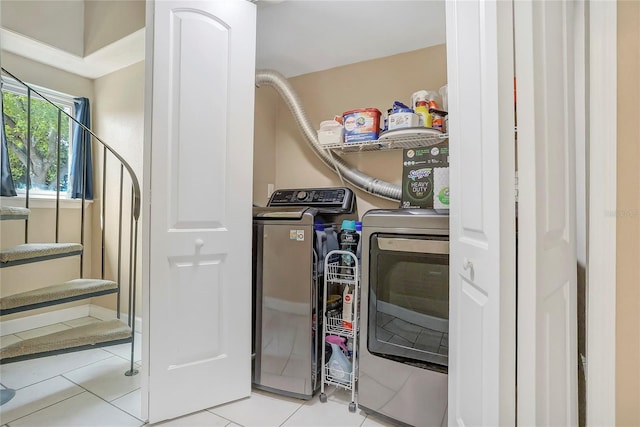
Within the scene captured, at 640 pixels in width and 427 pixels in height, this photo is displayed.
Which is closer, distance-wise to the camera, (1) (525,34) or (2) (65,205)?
(1) (525,34)

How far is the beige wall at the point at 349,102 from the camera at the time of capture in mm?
2150

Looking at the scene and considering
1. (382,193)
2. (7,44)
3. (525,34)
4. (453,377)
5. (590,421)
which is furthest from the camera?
(7,44)

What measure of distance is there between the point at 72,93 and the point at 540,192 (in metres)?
3.61

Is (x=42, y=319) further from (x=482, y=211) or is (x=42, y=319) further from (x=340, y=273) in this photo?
(x=482, y=211)

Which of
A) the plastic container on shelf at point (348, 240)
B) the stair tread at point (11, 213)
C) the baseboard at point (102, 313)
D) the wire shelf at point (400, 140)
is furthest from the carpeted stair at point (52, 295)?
the wire shelf at point (400, 140)

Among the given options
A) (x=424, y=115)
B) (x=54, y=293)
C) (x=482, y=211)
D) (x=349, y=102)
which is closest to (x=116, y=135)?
(x=54, y=293)

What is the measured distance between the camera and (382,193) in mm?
2070

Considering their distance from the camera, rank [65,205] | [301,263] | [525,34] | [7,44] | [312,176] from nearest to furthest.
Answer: [525,34] < [301,263] < [7,44] < [312,176] < [65,205]

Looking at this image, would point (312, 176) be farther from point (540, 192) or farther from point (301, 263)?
point (540, 192)

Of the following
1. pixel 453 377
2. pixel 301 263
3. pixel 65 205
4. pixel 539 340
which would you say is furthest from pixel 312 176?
pixel 65 205

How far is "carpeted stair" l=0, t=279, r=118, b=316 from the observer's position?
154cm

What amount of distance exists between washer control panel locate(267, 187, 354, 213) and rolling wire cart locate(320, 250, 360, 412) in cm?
38

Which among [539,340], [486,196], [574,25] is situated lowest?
[539,340]

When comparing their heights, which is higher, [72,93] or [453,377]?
[72,93]
